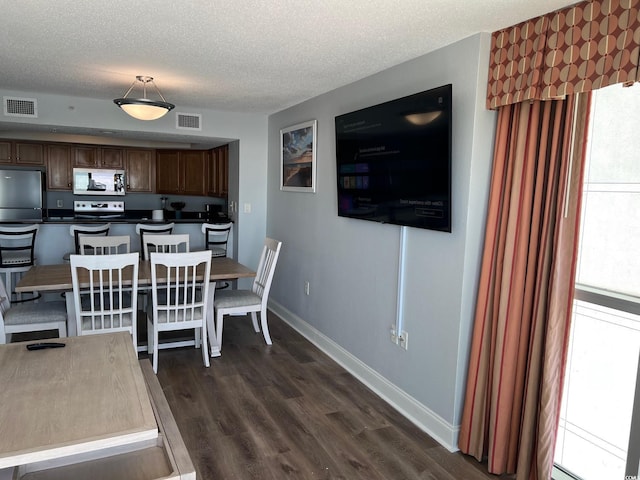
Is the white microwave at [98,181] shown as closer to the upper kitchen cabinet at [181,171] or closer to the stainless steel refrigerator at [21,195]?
the stainless steel refrigerator at [21,195]

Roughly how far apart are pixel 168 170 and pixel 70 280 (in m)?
4.81

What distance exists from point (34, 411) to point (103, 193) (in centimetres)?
711

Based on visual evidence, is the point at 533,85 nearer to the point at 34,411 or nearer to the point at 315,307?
the point at 34,411

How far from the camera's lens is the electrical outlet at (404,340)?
3.10m

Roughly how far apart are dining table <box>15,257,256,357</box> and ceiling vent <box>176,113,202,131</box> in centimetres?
169

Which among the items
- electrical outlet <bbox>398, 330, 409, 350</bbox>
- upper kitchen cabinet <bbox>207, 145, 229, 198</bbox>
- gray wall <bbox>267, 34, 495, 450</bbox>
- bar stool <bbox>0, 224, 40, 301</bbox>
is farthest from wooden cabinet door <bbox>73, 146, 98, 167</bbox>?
electrical outlet <bbox>398, 330, 409, 350</bbox>

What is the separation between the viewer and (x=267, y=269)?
426 centimetres

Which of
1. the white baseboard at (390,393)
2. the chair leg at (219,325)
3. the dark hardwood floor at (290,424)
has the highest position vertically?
the chair leg at (219,325)

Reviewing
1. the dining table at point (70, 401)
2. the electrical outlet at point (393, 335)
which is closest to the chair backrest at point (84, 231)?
the dining table at point (70, 401)

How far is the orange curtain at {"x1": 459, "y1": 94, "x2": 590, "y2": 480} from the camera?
2.19 metres

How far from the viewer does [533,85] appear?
2203 mm

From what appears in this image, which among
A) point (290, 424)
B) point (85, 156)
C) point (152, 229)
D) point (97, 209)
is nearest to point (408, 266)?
point (290, 424)

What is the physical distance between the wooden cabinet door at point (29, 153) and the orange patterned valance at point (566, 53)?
721 cm

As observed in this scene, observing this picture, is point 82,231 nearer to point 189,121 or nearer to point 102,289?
point 189,121
